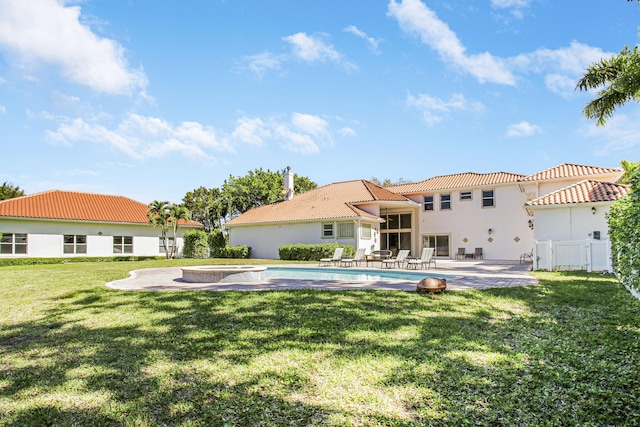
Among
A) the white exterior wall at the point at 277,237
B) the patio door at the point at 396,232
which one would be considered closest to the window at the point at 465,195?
the patio door at the point at 396,232

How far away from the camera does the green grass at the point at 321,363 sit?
3.34m

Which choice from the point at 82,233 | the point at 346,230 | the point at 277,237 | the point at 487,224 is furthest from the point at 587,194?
the point at 82,233

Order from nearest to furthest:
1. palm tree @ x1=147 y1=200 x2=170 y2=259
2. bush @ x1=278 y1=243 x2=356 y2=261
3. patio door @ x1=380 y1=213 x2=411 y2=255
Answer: bush @ x1=278 y1=243 x2=356 y2=261
patio door @ x1=380 y1=213 x2=411 y2=255
palm tree @ x1=147 y1=200 x2=170 y2=259

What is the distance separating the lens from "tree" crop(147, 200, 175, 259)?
1331 inches

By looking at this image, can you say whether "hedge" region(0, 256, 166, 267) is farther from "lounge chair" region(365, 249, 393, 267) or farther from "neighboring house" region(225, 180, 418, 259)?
"lounge chair" region(365, 249, 393, 267)

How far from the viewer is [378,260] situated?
23.2 meters

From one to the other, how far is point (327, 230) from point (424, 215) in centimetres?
908

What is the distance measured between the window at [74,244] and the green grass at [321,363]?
27938 millimetres

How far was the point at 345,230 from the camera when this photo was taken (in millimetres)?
27594

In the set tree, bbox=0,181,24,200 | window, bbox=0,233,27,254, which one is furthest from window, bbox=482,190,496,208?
tree, bbox=0,181,24,200

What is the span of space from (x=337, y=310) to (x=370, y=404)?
3968mm

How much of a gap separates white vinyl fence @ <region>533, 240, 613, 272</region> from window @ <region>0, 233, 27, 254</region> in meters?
36.0

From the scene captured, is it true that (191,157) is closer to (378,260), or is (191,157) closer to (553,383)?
(378,260)

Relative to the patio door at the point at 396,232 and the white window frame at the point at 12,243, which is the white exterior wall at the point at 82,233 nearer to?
the white window frame at the point at 12,243
